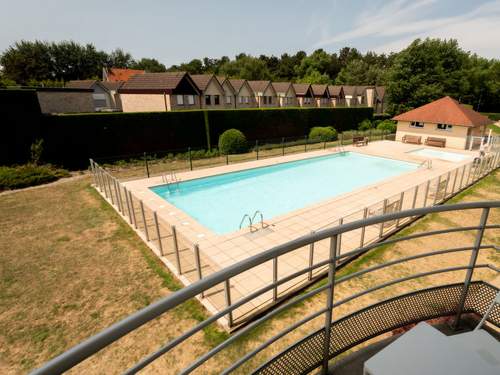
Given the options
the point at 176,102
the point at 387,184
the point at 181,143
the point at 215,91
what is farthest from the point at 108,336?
the point at 215,91

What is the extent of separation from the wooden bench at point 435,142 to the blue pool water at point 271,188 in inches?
335

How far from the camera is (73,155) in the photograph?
18.1 meters

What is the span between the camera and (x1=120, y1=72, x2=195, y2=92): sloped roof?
97.3 ft

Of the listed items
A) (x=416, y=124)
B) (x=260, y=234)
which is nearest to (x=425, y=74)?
(x=416, y=124)

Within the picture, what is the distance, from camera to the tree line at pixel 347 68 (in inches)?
1503

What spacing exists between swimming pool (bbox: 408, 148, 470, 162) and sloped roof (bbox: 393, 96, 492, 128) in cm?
311

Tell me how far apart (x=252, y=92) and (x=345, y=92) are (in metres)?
25.3

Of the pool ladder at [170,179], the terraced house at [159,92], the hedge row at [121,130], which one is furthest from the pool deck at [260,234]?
the terraced house at [159,92]

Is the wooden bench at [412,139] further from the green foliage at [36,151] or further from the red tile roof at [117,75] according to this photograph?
the red tile roof at [117,75]

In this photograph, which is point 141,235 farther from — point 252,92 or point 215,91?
point 252,92

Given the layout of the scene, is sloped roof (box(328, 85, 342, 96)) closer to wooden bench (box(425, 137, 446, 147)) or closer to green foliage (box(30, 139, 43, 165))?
wooden bench (box(425, 137, 446, 147))

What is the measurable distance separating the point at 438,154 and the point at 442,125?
462cm

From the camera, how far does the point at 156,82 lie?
1201 inches

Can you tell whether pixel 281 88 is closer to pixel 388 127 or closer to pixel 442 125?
pixel 388 127
